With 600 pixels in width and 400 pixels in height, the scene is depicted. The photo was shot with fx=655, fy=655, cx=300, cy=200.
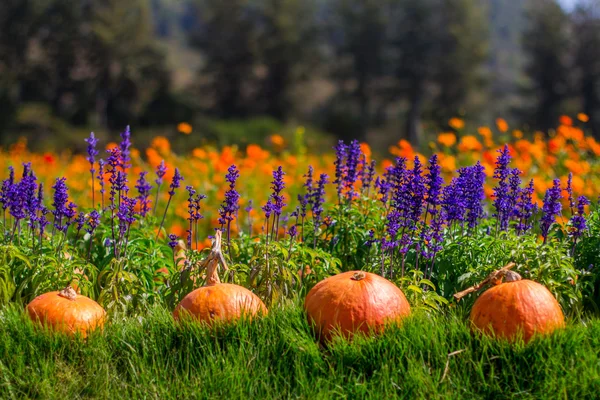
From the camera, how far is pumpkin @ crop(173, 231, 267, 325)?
3.12 meters

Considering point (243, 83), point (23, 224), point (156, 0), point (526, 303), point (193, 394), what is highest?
A: point (156, 0)

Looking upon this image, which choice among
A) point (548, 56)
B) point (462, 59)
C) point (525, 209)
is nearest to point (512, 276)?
point (525, 209)

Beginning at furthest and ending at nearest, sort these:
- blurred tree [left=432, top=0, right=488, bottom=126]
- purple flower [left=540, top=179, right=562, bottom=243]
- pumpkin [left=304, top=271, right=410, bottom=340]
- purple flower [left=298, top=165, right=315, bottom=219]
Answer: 1. blurred tree [left=432, top=0, right=488, bottom=126]
2. purple flower [left=298, top=165, right=315, bottom=219]
3. purple flower [left=540, top=179, right=562, bottom=243]
4. pumpkin [left=304, top=271, right=410, bottom=340]

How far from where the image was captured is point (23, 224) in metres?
4.42

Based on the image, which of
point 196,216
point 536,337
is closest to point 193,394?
point 196,216

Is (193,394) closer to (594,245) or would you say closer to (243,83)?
(594,245)

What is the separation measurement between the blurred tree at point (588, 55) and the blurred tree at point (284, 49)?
51.2 feet

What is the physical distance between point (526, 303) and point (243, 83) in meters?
38.0

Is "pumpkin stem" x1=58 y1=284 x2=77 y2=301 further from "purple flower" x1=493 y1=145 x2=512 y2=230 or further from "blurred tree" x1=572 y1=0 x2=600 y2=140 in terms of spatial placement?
"blurred tree" x1=572 y1=0 x2=600 y2=140

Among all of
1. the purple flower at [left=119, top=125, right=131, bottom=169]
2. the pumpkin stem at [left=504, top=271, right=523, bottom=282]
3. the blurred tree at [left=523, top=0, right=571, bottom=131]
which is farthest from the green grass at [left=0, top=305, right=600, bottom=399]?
the blurred tree at [left=523, top=0, right=571, bottom=131]

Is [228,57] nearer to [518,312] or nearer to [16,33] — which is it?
[16,33]

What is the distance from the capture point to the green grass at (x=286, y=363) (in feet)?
8.83

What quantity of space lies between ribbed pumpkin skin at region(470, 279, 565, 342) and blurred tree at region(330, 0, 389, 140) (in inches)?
1509

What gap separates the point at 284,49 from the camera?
39.1 metres
